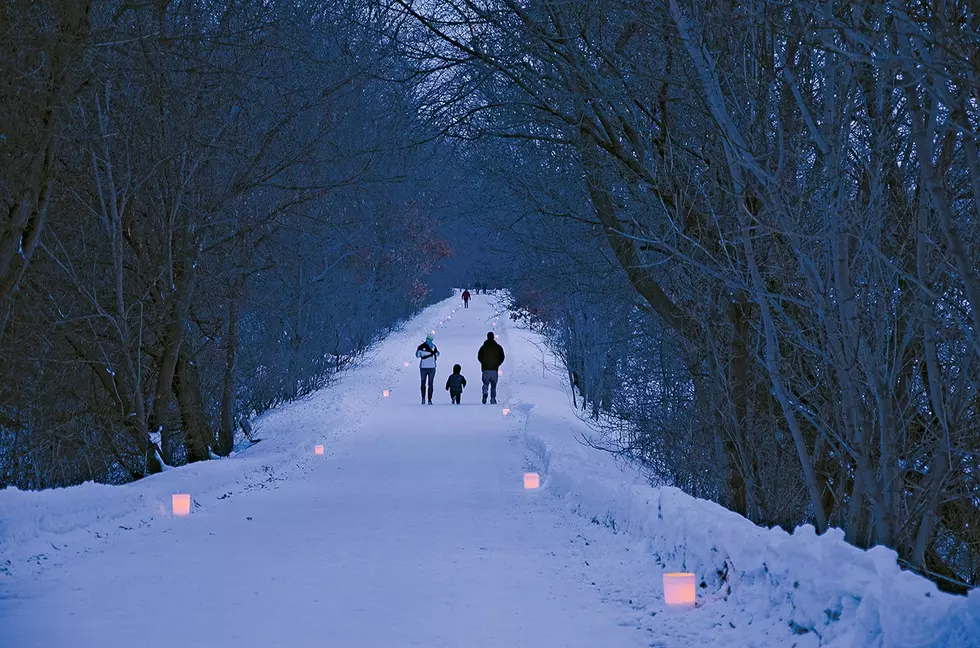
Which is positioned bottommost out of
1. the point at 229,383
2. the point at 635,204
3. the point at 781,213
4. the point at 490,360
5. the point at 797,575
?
the point at 797,575

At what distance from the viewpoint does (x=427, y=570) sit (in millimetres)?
9352

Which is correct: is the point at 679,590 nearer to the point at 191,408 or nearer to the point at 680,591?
the point at 680,591

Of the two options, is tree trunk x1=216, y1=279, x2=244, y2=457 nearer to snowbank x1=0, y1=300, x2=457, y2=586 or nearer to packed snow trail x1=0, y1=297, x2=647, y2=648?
snowbank x1=0, y1=300, x2=457, y2=586

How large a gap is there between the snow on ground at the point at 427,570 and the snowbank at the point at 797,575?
0.05 ft

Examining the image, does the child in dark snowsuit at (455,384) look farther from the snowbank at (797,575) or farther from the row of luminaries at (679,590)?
the row of luminaries at (679,590)

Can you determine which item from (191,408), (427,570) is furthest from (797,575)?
(191,408)

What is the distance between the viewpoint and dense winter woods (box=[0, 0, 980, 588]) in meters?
7.18

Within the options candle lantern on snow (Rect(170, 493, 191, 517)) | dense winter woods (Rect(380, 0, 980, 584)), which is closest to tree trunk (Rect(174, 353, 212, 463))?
candle lantern on snow (Rect(170, 493, 191, 517))

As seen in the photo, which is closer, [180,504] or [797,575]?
[797,575]

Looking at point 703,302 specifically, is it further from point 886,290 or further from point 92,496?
point 92,496

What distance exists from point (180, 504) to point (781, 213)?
8.10m

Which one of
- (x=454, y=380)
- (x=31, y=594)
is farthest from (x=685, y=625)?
(x=454, y=380)

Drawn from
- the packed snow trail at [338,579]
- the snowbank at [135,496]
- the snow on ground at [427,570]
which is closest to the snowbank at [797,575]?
the snow on ground at [427,570]

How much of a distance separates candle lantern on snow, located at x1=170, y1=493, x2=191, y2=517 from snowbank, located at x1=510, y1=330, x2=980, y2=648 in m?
4.47
